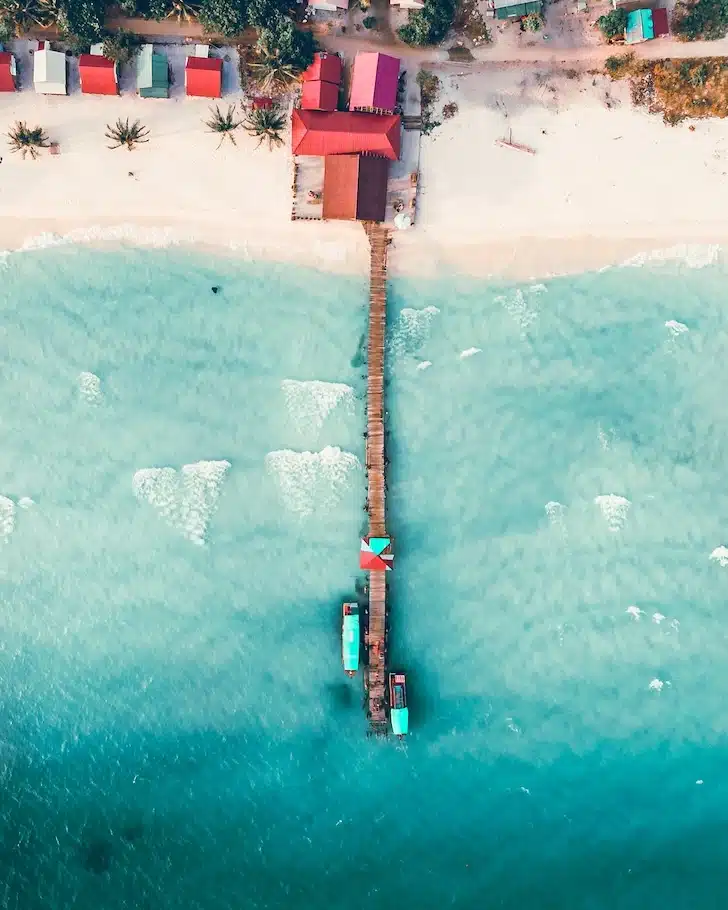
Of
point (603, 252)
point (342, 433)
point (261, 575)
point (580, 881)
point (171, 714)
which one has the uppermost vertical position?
point (603, 252)

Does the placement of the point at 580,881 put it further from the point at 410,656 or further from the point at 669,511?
the point at 669,511

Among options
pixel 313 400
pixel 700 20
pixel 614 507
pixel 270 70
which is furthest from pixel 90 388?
pixel 700 20

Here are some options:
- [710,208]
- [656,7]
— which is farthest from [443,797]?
[656,7]

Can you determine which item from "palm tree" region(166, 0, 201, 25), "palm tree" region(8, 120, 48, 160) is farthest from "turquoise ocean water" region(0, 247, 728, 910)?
"palm tree" region(166, 0, 201, 25)

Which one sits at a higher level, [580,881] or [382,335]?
[382,335]
